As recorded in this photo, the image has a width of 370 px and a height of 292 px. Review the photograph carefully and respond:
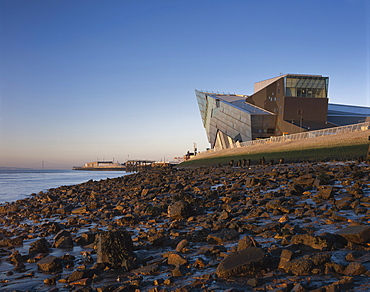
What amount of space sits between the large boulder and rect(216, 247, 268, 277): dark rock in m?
1.75

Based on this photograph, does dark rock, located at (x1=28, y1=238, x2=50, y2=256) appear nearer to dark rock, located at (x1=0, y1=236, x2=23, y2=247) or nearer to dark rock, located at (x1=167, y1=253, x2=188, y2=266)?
dark rock, located at (x1=0, y1=236, x2=23, y2=247)

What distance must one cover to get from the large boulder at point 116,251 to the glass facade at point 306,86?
89.5m

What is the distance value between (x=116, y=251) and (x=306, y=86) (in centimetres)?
9218

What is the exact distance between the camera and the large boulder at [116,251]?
621 centimetres

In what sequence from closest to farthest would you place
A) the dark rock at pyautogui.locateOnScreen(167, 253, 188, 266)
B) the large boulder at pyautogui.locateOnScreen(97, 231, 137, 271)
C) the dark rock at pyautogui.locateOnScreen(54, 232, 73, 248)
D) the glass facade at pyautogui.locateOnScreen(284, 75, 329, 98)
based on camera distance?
the dark rock at pyautogui.locateOnScreen(167, 253, 188, 266)
the large boulder at pyautogui.locateOnScreen(97, 231, 137, 271)
the dark rock at pyautogui.locateOnScreen(54, 232, 73, 248)
the glass facade at pyautogui.locateOnScreen(284, 75, 329, 98)

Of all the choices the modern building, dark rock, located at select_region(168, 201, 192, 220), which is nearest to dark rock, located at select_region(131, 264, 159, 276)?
dark rock, located at select_region(168, 201, 192, 220)

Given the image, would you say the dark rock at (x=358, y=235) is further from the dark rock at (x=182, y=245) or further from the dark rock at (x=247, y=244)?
the dark rock at (x=182, y=245)

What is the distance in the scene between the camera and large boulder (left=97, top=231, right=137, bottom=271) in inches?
245

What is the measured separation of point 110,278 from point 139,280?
0.66 m

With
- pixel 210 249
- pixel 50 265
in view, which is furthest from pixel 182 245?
pixel 50 265

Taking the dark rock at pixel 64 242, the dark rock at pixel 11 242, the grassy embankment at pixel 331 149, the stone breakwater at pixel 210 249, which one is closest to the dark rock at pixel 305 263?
the stone breakwater at pixel 210 249

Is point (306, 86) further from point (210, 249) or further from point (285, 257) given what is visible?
point (285, 257)

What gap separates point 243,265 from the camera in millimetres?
5398

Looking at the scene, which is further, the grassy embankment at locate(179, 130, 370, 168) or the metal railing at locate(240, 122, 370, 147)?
the metal railing at locate(240, 122, 370, 147)
